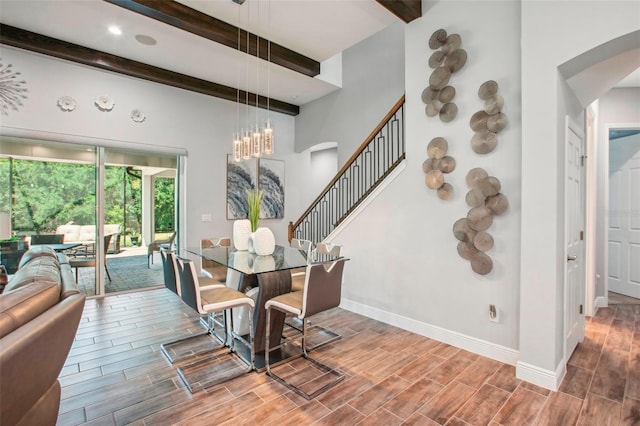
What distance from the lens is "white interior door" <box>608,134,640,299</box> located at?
178 inches

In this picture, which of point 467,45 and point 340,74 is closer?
point 467,45

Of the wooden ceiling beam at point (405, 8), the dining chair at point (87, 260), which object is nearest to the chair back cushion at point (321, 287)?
the wooden ceiling beam at point (405, 8)

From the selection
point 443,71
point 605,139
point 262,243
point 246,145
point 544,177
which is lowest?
point 262,243

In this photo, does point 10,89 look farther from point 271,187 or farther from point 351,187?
point 351,187

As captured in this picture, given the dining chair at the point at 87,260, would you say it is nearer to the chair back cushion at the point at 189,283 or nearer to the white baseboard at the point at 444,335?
the chair back cushion at the point at 189,283

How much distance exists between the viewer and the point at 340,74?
5.64 m

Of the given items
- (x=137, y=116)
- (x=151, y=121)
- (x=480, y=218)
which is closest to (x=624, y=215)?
(x=480, y=218)

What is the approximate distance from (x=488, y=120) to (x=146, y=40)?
13.7 ft

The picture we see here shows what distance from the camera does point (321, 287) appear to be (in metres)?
2.54

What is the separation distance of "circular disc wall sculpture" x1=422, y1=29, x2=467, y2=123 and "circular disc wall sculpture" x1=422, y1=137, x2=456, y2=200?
253mm

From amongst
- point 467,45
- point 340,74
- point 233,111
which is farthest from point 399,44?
point 233,111

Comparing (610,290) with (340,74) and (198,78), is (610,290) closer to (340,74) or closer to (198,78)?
(340,74)

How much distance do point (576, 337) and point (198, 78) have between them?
6.08 meters

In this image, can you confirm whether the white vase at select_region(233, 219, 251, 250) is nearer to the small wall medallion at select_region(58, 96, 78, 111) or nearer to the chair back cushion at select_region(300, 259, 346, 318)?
the chair back cushion at select_region(300, 259, 346, 318)
